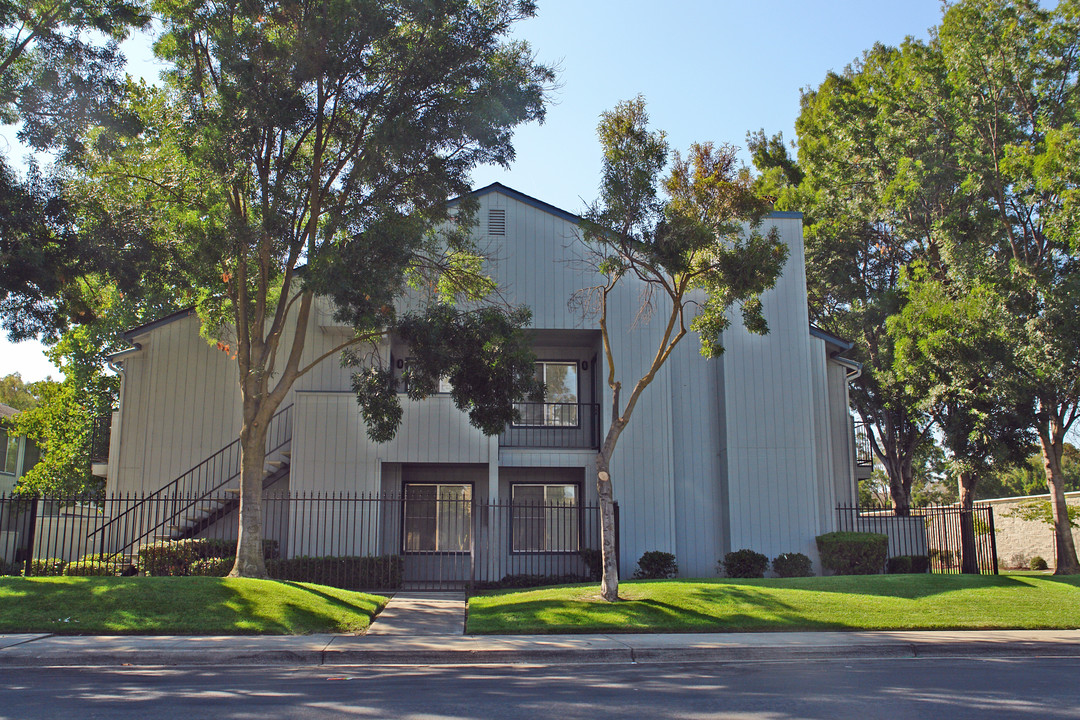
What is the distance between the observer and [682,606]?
1314cm

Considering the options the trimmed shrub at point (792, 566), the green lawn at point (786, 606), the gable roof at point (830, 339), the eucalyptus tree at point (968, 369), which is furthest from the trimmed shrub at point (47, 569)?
the eucalyptus tree at point (968, 369)

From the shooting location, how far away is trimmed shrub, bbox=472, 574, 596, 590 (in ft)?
60.3

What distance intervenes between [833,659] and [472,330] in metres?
8.19

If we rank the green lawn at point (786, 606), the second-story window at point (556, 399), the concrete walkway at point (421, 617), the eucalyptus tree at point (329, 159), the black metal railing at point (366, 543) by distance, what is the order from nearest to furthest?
the concrete walkway at point (421, 617) < the green lawn at point (786, 606) < the eucalyptus tree at point (329, 159) < the black metal railing at point (366, 543) < the second-story window at point (556, 399)

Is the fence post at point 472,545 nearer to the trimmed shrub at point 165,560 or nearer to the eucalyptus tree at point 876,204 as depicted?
the trimmed shrub at point 165,560

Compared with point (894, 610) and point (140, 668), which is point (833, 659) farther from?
point (140, 668)

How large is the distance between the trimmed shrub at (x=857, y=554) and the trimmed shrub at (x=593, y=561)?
5046 millimetres

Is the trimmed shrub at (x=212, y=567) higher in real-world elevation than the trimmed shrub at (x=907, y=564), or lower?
higher

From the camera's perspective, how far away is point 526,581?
18516 mm

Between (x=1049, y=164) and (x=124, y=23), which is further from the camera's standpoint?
(x=1049, y=164)

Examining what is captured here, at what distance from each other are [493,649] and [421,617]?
3031mm

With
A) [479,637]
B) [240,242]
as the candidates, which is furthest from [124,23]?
[479,637]

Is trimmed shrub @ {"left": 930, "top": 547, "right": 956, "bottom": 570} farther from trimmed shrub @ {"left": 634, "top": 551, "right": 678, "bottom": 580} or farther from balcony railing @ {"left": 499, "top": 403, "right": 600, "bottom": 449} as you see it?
balcony railing @ {"left": 499, "top": 403, "right": 600, "bottom": 449}

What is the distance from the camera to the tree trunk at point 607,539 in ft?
44.5
